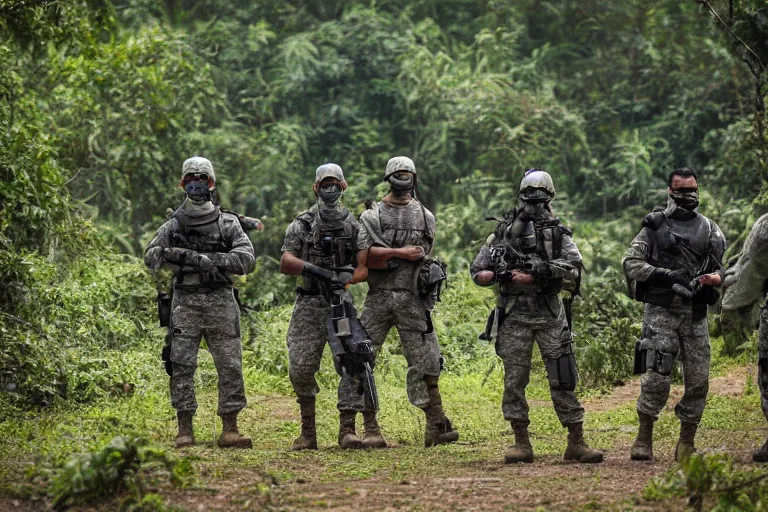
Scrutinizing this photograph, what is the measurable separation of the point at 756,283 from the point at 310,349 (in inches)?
123

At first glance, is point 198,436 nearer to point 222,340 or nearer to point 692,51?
point 222,340

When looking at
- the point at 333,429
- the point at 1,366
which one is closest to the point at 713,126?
the point at 333,429

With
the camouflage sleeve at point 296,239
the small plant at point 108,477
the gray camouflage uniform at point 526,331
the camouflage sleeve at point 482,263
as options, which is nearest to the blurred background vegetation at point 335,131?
the camouflage sleeve at point 296,239

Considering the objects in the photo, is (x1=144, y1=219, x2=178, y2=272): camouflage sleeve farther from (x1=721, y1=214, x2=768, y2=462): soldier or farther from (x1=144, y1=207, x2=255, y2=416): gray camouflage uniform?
(x1=721, y1=214, x2=768, y2=462): soldier

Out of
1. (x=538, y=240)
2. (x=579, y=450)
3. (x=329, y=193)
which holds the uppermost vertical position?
(x=329, y=193)

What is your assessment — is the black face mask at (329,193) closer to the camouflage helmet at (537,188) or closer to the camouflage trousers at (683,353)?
the camouflage helmet at (537,188)

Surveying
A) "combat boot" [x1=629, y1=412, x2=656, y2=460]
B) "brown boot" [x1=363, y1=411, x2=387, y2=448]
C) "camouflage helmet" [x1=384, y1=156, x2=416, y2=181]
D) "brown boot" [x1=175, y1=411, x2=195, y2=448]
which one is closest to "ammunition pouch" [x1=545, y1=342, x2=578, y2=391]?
"combat boot" [x1=629, y1=412, x2=656, y2=460]

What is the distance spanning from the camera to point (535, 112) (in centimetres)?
1925

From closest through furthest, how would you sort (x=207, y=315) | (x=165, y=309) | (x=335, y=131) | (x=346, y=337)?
(x=346, y=337)
(x=207, y=315)
(x=165, y=309)
(x=335, y=131)

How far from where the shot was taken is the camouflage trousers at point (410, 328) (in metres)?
8.62

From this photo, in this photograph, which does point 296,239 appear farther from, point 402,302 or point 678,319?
point 678,319

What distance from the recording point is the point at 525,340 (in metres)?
7.76

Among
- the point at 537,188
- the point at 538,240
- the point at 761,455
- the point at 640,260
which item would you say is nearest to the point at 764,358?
the point at 761,455

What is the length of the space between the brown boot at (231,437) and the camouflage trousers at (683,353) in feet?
9.10
